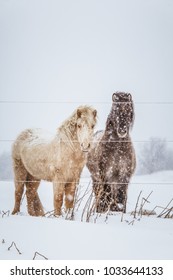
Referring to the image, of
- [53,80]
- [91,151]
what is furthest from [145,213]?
[53,80]

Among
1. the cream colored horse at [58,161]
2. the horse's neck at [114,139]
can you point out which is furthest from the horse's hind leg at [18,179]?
the horse's neck at [114,139]

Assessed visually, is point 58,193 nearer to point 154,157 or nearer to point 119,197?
point 119,197

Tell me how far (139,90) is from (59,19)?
68cm

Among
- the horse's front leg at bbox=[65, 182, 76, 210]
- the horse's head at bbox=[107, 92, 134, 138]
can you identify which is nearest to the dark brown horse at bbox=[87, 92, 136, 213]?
the horse's head at bbox=[107, 92, 134, 138]

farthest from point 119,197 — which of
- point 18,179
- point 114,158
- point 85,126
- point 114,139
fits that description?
point 18,179

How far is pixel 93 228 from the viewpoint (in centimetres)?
214

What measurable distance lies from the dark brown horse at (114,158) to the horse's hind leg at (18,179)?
0.43 metres

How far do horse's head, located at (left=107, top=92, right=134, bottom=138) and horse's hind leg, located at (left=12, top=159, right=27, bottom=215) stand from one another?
602 mm

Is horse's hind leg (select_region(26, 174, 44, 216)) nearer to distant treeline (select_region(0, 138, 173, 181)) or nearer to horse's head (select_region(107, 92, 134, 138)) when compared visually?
distant treeline (select_region(0, 138, 173, 181))

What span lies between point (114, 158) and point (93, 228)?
54 cm

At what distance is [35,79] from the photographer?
8.85 ft

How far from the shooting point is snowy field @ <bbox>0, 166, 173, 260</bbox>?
194 cm

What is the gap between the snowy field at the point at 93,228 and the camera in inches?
76.5

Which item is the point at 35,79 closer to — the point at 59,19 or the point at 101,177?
the point at 59,19
